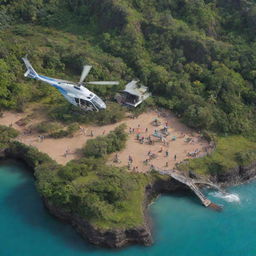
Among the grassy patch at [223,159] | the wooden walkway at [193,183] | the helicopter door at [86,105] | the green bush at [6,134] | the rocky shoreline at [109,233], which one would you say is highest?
the grassy patch at [223,159]

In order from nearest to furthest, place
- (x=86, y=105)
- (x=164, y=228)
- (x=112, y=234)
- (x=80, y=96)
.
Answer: (x=112, y=234) → (x=164, y=228) → (x=80, y=96) → (x=86, y=105)

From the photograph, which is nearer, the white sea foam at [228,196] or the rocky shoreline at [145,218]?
the rocky shoreline at [145,218]

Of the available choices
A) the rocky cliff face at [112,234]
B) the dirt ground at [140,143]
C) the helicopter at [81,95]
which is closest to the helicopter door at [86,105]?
the helicopter at [81,95]

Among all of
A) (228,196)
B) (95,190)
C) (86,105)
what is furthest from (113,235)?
(86,105)

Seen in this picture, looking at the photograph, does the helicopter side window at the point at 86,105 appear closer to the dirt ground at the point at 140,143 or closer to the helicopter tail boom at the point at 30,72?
the dirt ground at the point at 140,143

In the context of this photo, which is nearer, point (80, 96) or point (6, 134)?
point (6, 134)

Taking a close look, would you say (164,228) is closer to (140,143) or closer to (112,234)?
(112,234)

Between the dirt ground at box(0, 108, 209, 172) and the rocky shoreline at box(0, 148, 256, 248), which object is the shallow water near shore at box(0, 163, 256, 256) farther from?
the dirt ground at box(0, 108, 209, 172)

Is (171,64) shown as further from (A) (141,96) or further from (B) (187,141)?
(B) (187,141)
